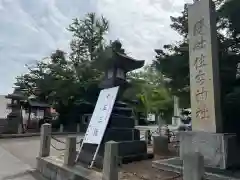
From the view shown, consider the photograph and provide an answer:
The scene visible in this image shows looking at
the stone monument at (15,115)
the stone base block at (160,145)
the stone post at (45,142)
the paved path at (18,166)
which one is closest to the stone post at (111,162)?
the paved path at (18,166)

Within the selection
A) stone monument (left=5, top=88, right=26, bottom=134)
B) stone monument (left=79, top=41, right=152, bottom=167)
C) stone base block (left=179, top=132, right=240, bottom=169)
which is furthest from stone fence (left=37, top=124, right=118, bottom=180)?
stone monument (left=5, top=88, right=26, bottom=134)

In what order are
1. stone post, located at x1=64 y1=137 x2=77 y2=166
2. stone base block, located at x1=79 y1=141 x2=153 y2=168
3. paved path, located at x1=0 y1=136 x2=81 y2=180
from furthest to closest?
paved path, located at x1=0 y1=136 x2=81 y2=180 < stone base block, located at x1=79 y1=141 x2=153 y2=168 < stone post, located at x1=64 y1=137 x2=77 y2=166

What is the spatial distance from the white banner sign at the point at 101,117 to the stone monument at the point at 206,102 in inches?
72.5

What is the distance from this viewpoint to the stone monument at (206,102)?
238 inches

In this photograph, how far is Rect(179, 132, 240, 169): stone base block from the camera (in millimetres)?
5945

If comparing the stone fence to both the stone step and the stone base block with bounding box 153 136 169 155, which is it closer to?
the stone step

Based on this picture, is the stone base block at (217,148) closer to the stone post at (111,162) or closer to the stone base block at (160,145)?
the stone post at (111,162)

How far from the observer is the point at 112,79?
8.85 m

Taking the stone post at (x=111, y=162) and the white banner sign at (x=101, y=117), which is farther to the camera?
the white banner sign at (x=101, y=117)

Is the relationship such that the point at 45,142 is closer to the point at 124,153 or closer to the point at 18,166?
the point at 18,166

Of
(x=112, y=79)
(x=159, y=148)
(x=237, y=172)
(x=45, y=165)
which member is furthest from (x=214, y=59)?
(x=45, y=165)

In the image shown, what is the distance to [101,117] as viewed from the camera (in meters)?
7.81

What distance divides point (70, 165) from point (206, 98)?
417cm

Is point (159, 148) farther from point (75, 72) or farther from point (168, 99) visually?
point (75, 72)
